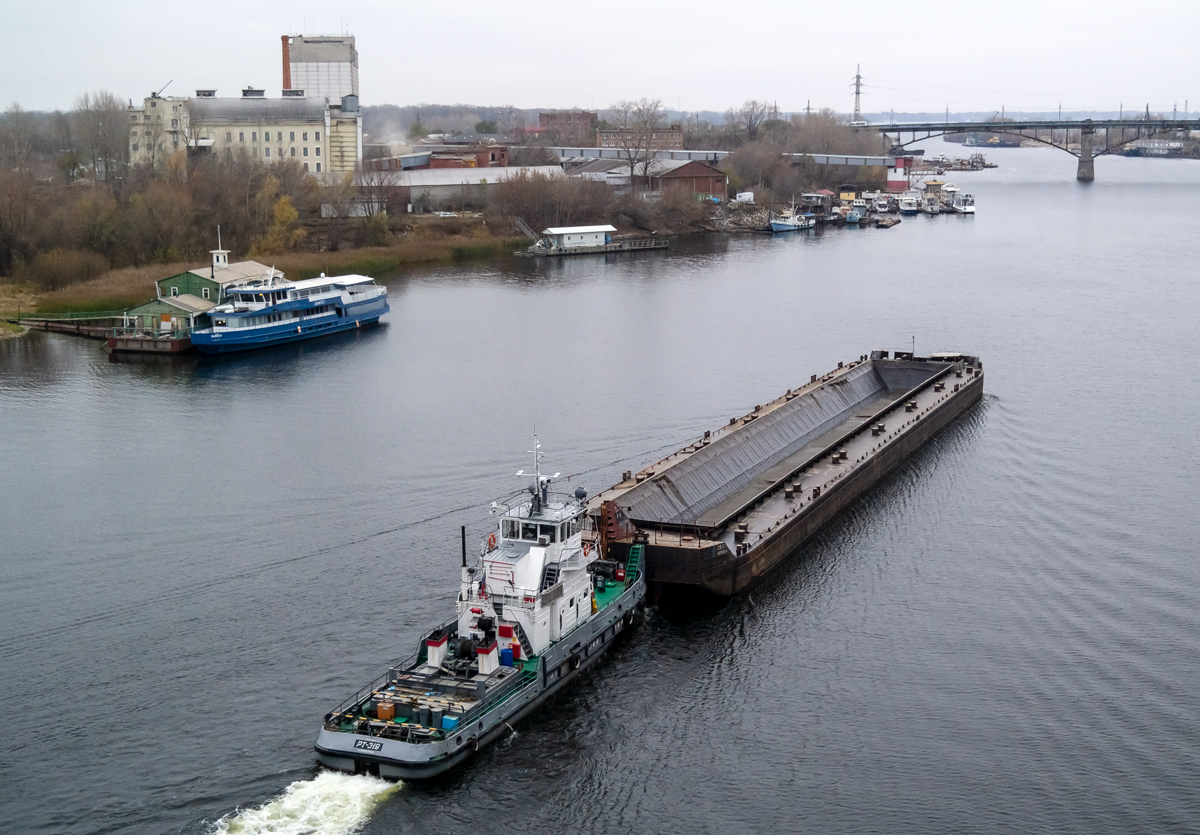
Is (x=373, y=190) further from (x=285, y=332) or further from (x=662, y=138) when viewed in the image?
(x=662, y=138)

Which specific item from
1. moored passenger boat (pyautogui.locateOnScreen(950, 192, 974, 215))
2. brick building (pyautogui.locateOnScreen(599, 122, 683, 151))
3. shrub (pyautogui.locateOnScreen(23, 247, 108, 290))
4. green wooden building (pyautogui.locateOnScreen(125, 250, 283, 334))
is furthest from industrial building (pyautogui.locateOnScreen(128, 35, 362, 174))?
moored passenger boat (pyautogui.locateOnScreen(950, 192, 974, 215))

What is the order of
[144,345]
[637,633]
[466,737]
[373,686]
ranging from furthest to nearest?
[144,345]
[637,633]
[373,686]
[466,737]

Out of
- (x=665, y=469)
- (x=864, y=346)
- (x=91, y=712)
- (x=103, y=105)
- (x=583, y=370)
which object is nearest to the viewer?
(x=91, y=712)

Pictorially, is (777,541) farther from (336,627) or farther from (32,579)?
(32,579)

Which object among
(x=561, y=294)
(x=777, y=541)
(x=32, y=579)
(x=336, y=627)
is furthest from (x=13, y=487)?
(x=561, y=294)

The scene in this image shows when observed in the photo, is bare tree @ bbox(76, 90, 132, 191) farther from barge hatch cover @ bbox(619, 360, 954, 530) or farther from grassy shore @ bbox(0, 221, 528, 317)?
barge hatch cover @ bbox(619, 360, 954, 530)

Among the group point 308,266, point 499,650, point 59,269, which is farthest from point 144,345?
point 499,650
